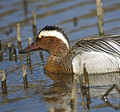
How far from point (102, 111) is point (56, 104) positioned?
912mm

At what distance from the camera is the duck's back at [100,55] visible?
8.44 m

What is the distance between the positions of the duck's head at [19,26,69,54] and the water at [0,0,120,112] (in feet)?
1.85

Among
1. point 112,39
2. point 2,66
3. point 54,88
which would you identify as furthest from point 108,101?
point 2,66

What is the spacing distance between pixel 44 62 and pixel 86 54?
1.72 metres

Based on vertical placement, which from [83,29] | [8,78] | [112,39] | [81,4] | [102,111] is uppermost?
[81,4]

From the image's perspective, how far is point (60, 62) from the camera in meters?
9.05

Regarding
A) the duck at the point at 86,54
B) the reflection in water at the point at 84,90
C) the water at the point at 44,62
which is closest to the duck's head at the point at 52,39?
the duck at the point at 86,54

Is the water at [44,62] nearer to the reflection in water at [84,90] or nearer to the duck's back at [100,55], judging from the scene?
the reflection in water at [84,90]

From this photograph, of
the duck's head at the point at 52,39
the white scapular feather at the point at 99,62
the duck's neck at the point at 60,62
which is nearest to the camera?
the white scapular feather at the point at 99,62

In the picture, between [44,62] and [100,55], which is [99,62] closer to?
[100,55]

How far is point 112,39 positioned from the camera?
8.56 m

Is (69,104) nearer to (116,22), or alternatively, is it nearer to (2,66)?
(2,66)

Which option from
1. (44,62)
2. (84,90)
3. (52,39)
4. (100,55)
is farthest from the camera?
(44,62)

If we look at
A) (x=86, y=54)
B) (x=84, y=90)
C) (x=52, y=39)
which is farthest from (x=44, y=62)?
(x=84, y=90)
